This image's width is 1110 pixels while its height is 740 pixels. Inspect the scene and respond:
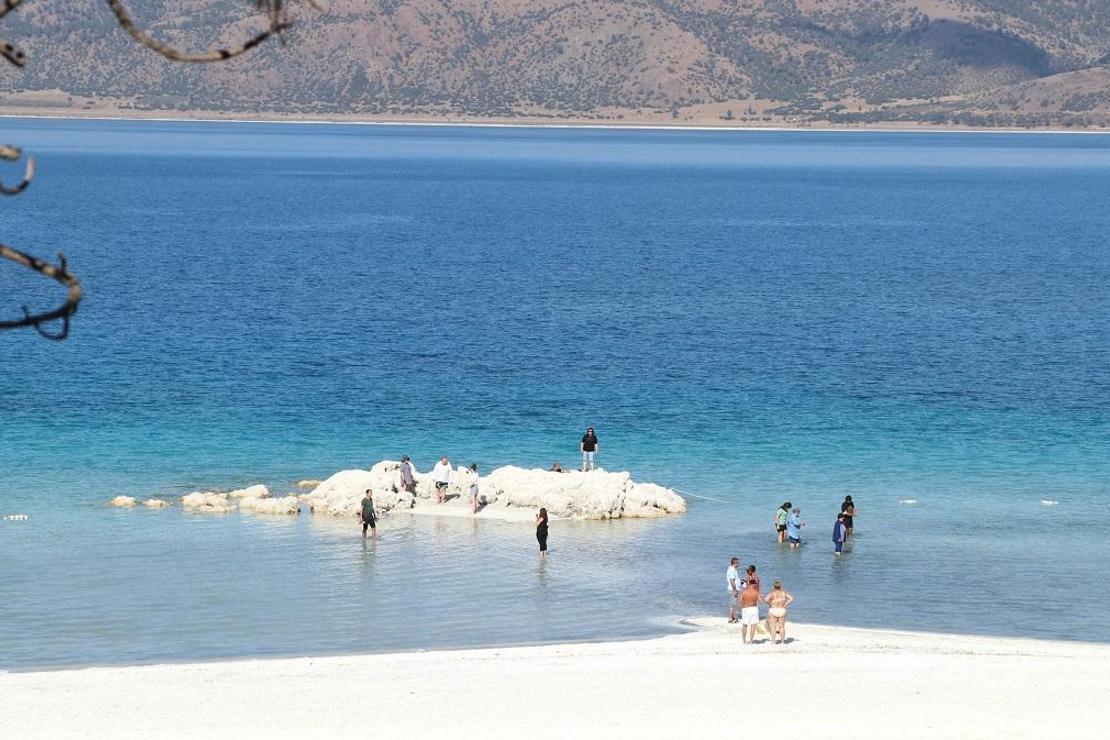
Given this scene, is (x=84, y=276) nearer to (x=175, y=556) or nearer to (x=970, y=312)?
(x=970, y=312)

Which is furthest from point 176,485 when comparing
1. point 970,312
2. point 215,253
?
point 215,253

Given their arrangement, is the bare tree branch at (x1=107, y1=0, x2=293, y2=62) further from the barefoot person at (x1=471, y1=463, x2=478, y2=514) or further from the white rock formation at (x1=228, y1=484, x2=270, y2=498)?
the white rock formation at (x1=228, y1=484, x2=270, y2=498)

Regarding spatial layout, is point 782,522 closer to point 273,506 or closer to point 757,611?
point 757,611

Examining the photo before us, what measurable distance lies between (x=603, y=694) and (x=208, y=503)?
61.4 feet

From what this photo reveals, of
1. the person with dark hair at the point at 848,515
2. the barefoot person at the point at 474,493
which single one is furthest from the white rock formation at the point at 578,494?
the person with dark hair at the point at 848,515

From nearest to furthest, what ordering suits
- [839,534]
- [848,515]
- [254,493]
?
1. [839,534]
2. [848,515]
3. [254,493]

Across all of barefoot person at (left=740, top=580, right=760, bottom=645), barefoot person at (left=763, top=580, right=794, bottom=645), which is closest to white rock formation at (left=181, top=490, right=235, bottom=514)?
barefoot person at (left=740, top=580, right=760, bottom=645)

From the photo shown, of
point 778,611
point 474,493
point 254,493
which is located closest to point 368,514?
point 474,493

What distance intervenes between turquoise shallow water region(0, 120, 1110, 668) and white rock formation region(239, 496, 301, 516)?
2.58ft

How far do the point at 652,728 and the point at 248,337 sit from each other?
51320mm

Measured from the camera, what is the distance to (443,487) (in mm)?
41469

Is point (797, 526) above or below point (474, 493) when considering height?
below

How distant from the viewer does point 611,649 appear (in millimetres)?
28859

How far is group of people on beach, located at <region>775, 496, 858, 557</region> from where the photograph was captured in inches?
1455
